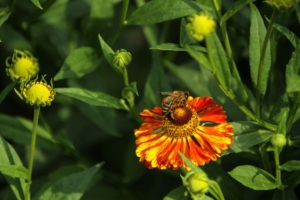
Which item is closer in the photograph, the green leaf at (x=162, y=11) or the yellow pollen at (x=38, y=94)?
the yellow pollen at (x=38, y=94)

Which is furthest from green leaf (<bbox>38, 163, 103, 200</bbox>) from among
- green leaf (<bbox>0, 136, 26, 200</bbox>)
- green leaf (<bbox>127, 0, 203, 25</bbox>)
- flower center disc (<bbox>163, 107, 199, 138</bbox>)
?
green leaf (<bbox>127, 0, 203, 25</bbox>)

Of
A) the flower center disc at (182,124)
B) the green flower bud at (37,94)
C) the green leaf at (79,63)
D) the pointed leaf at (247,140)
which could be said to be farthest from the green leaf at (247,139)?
the green leaf at (79,63)

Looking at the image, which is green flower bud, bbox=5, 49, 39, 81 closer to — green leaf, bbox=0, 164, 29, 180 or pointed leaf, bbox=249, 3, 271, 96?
green leaf, bbox=0, 164, 29, 180

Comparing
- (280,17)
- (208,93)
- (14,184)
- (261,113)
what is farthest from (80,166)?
(280,17)

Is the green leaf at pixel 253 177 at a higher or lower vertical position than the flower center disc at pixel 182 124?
lower

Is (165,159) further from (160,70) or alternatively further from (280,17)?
(280,17)

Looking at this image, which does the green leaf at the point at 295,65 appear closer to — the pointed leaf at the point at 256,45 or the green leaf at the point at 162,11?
the pointed leaf at the point at 256,45

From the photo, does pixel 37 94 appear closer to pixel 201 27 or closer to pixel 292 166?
pixel 201 27

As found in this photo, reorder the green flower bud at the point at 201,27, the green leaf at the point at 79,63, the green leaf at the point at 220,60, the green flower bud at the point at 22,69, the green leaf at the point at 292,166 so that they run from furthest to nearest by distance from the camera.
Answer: the green leaf at the point at 79,63 → the green flower bud at the point at 22,69 → the green leaf at the point at 220,60 → the green leaf at the point at 292,166 → the green flower bud at the point at 201,27
